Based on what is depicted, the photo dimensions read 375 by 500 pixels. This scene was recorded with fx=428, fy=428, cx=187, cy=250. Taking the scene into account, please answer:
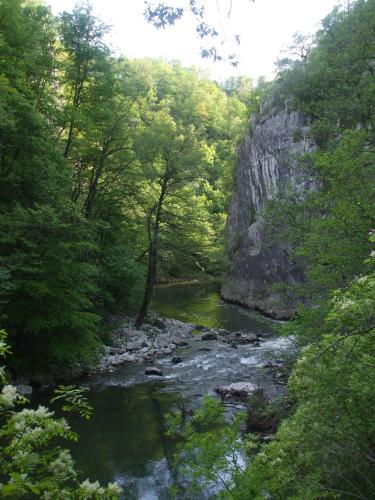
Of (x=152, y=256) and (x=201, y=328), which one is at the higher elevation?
(x=152, y=256)

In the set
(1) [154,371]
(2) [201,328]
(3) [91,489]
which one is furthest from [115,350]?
(3) [91,489]

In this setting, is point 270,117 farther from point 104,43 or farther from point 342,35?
point 342,35

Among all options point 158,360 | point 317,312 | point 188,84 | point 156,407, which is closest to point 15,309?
point 156,407

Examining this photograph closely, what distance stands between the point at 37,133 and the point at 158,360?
804 centimetres

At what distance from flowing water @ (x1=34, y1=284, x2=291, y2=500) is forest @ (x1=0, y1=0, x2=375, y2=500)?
0.63 m

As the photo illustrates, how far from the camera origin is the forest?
13.9ft

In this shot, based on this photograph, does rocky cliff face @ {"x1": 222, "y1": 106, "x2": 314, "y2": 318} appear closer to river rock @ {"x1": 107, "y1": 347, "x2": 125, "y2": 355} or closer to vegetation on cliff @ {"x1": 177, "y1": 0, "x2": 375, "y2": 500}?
vegetation on cliff @ {"x1": 177, "y1": 0, "x2": 375, "y2": 500}

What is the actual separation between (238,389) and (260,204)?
1645 centimetres

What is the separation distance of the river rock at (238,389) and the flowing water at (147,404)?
0.27 meters

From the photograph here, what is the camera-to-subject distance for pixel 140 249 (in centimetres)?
2141

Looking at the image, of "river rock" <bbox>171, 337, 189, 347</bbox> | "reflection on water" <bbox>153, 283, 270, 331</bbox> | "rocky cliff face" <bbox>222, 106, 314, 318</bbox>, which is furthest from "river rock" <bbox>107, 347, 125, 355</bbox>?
"rocky cliff face" <bbox>222, 106, 314, 318</bbox>

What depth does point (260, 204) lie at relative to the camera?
25734 mm

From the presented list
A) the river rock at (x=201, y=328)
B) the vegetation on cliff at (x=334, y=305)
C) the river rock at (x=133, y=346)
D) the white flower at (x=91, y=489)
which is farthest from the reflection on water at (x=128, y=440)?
the river rock at (x=201, y=328)

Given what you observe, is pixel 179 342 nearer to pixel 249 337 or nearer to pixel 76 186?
pixel 249 337
